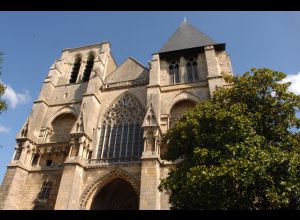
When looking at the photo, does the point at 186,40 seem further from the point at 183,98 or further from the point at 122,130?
the point at 122,130

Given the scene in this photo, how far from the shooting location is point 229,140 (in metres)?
7.88

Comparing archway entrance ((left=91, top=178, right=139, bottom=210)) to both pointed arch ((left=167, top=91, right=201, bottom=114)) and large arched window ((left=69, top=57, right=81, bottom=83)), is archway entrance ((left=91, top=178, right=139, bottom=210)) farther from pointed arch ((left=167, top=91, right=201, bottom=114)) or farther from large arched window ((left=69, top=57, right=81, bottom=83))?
large arched window ((left=69, top=57, right=81, bottom=83))

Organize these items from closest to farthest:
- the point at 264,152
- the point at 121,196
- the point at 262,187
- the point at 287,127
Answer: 1. the point at 262,187
2. the point at 264,152
3. the point at 287,127
4. the point at 121,196

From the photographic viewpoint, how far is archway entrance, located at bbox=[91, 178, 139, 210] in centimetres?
1479

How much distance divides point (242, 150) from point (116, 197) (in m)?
10.9

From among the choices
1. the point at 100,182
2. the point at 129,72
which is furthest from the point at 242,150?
the point at 129,72

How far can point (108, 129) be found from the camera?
17.0 metres

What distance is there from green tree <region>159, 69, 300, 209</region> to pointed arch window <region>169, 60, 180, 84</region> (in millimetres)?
8120

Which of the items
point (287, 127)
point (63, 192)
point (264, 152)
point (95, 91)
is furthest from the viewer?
point (95, 91)

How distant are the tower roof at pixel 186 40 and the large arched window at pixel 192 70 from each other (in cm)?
130

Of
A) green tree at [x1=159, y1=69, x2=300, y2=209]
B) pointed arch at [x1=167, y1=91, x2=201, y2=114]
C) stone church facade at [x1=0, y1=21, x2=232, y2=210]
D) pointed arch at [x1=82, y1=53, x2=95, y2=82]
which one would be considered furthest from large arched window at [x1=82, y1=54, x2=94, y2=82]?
green tree at [x1=159, y1=69, x2=300, y2=209]
